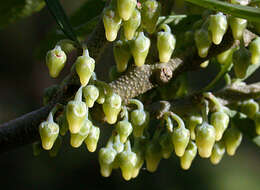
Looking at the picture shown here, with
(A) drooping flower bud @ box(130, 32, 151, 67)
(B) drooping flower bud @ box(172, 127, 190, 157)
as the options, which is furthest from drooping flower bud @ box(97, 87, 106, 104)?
(B) drooping flower bud @ box(172, 127, 190, 157)

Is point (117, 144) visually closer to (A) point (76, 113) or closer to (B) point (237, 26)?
(A) point (76, 113)

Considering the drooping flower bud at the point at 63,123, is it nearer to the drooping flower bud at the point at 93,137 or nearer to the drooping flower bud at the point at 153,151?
the drooping flower bud at the point at 93,137

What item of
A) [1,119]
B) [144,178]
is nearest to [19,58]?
[1,119]

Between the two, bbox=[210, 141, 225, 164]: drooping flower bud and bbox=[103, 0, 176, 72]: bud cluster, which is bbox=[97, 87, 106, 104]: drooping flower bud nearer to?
bbox=[103, 0, 176, 72]: bud cluster

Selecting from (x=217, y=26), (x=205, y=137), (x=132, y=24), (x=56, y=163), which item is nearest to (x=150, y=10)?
(x=132, y=24)

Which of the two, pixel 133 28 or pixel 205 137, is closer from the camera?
pixel 133 28

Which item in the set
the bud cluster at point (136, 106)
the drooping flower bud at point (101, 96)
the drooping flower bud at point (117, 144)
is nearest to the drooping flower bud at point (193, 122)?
the bud cluster at point (136, 106)
